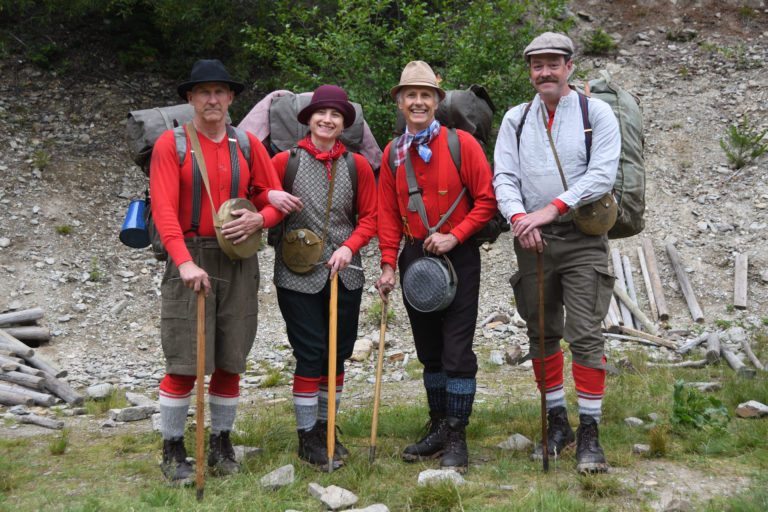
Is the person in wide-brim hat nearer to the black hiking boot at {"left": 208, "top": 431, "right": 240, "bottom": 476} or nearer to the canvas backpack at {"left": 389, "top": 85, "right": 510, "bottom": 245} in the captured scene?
the canvas backpack at {"left": 389, "top": 85, "right": 510, "bottom": 245}

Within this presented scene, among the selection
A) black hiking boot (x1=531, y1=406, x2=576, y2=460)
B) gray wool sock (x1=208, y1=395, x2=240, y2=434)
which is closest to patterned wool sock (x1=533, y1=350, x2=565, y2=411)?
black hiking boot (x1=531, y1=406, x2=576, y2=460)

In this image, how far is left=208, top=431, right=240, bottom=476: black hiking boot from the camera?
16.5 ft

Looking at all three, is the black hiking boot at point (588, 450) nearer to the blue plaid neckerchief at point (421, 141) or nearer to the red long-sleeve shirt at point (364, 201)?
the red long-sleeve shirt at point (364, 201)

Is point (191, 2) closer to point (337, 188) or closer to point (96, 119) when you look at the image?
point (96, 119)

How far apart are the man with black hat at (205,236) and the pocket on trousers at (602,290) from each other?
200cm

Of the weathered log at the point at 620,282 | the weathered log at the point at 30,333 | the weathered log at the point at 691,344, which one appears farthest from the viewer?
the weathered log at the point at 620,282

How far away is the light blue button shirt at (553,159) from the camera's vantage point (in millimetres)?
4824

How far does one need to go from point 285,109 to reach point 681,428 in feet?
11.6

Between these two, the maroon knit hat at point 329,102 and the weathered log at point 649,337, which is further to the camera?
the weathered log at point 649,337

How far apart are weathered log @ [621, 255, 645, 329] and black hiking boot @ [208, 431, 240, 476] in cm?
741

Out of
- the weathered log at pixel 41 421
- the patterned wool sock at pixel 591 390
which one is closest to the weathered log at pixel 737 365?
the patterned wool sock at pixel 591 390

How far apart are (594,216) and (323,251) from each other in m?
1.69

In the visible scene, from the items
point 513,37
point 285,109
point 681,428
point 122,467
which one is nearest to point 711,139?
point 513,37

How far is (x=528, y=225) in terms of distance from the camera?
4.80 m
